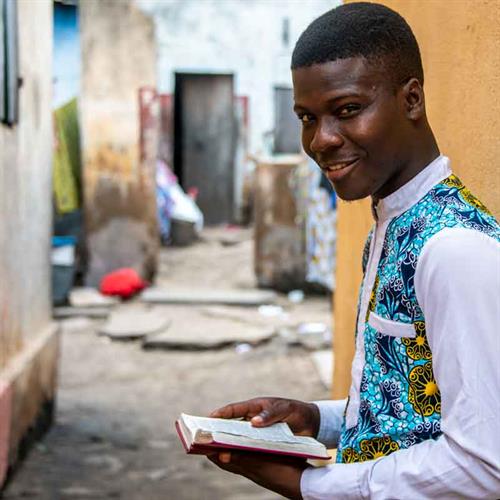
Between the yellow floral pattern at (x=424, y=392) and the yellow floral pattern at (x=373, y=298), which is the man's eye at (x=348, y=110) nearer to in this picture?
the yellow floral pattern at (x=373, y=298)

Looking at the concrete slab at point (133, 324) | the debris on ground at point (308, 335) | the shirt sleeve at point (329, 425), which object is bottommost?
the debris on ground at point (308, 335)

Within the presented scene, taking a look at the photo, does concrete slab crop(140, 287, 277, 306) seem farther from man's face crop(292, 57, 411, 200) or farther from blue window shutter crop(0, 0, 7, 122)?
man's face crop(292, 57, 411, 200)

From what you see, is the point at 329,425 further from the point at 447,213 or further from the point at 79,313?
the point at 79,313

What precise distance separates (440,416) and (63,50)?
32.2ft

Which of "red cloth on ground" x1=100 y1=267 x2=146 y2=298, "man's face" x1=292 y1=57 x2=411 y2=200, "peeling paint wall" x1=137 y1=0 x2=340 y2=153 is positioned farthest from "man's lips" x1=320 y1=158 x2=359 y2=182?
"peeling paint wall" x1=137 y1=0 x2=340 y2=153

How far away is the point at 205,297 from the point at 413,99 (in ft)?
26.0

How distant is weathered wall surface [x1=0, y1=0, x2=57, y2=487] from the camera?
4.34m

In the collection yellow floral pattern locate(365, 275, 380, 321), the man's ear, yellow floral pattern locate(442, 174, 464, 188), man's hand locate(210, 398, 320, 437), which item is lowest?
man's hand locate(210, 398, 320, 437)

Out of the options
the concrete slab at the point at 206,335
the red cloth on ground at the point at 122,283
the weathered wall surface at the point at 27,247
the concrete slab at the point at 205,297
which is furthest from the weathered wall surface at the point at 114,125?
the weathered wall surface at the point at 27,247

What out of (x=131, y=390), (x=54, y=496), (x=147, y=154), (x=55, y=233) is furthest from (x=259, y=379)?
(x=55, y=233)

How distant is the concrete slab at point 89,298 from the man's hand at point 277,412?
294 inches

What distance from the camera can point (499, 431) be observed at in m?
1.25

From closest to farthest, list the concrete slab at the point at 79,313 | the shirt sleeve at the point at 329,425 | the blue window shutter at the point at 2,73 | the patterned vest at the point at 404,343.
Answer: the patterned vest at the point at 404,343 < the shirt sleeve at the point at 329,425 < the blue window shutter at the point at 2,73 < the concrete slab at the point at 79,313

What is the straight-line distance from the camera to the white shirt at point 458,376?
1.24 meters
